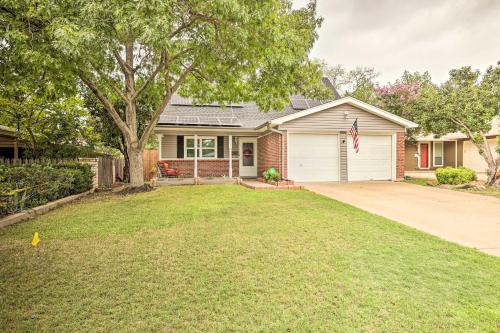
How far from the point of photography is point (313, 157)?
1335 centimetres

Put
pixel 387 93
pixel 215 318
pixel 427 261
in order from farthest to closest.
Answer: pixel 387 93
pixel 427 261
pixel 215 318

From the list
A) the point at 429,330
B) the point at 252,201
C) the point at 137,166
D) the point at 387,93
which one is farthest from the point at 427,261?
the point at 387,93

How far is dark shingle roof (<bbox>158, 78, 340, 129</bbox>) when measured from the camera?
14295 millimetres

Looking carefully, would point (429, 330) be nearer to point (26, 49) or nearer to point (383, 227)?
point (383, 227)

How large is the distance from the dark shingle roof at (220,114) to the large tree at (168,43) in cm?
161

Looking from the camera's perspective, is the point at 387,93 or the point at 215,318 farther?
the point at 387,93

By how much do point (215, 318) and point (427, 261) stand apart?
294 centimetres

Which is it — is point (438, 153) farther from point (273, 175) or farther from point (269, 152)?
point (273, 175)

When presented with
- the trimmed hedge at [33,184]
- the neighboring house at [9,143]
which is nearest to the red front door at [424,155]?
the trimmed hedge at [33,184]

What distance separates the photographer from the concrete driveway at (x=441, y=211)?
4.87m

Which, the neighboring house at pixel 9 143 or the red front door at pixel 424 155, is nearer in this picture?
the neighboring house at pixel 9 143

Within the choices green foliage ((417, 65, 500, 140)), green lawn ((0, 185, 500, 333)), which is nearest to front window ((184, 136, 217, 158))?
green lawn ((0, 185, 500, 333))

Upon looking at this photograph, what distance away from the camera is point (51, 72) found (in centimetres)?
864

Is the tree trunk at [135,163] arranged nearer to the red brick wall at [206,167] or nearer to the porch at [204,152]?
the porch at [204,152]
